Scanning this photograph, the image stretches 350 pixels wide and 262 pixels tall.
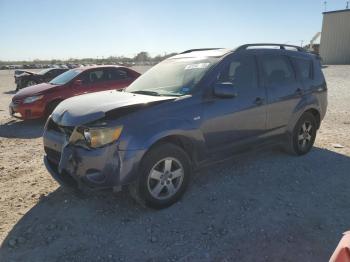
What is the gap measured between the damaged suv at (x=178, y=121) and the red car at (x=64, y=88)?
14.9ft

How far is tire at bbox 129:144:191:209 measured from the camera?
3818 millimetres

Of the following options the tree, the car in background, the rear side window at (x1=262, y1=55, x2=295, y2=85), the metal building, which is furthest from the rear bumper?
the tree

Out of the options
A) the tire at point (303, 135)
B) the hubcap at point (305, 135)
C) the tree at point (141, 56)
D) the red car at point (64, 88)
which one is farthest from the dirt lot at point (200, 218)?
the tree at point (141, 56)

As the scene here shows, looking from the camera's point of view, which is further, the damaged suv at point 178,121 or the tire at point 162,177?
the tire at point 162,177

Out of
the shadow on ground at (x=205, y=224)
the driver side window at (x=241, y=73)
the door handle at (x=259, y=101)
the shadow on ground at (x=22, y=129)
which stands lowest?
the shadow on ground at (x=205, y=224)

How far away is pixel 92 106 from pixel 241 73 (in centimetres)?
210

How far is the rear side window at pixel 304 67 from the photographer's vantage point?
5.78 m

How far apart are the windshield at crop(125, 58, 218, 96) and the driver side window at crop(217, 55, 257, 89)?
22 cm

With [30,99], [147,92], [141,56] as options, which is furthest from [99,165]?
[141,56]

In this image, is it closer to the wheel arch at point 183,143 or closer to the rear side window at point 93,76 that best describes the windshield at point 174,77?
the wheel arch at point 183,143

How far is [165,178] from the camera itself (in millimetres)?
4035

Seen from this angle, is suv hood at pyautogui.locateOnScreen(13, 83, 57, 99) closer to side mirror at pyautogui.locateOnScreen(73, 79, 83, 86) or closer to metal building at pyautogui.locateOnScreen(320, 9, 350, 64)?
side mirror at pyautogui.locateOnScreen(73, 79, 83, 86)

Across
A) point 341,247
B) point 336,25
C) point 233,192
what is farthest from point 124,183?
point 336,25

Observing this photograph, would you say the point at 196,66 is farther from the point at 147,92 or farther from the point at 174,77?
the point at 147,92
